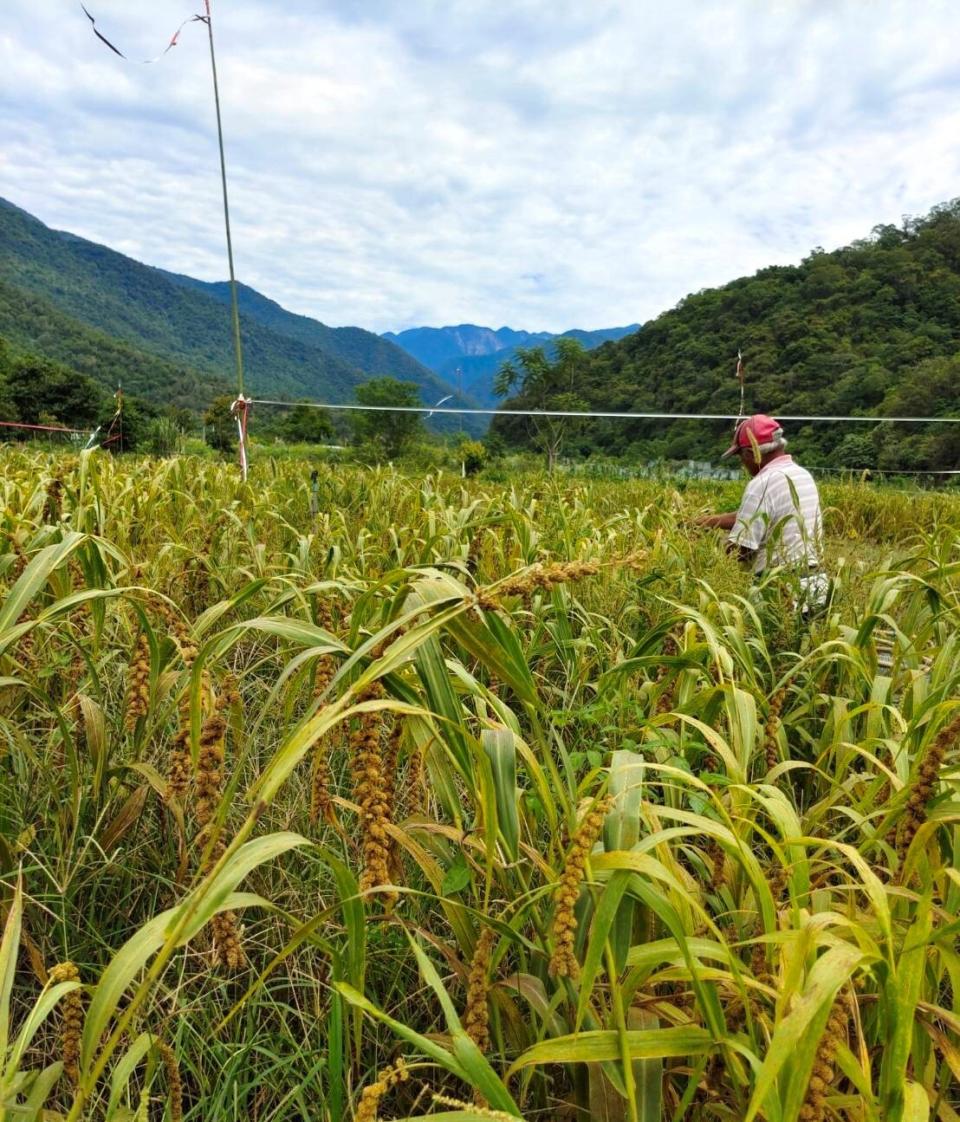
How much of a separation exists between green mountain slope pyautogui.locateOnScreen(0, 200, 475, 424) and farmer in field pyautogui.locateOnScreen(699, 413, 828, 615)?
56.3m

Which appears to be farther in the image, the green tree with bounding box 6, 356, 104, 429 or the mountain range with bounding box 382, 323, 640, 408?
the mountain range with bounding box 382, 323, 640, 408

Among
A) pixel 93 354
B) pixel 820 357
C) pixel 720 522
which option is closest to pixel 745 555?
pixel 720 522

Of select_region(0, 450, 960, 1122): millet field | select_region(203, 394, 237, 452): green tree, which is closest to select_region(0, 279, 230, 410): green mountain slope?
select_region(203, 394, 237, 452): green tree

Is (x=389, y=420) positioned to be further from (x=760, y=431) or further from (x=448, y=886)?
(x=448, y=886)

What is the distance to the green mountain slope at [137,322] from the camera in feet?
186

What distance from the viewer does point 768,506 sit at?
326 cm

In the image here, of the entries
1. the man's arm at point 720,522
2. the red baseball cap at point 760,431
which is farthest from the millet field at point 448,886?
the red baseball cap at point 760,431

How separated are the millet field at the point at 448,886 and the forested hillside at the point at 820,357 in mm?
12351

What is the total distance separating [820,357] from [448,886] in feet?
68.5

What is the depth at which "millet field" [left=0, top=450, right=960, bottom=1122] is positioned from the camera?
609 mm

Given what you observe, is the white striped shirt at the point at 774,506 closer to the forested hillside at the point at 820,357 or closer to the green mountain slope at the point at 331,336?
the forested hillside at the point at 820,357

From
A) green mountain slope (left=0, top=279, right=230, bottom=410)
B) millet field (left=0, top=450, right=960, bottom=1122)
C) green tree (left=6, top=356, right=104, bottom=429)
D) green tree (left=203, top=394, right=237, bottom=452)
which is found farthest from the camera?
green mountain slope (left=0, top=279, right=230, bottom=410)

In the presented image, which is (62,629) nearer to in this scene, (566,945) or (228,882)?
(228,882)

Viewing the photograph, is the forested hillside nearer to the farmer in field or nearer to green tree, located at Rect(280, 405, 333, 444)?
the farmer in field
